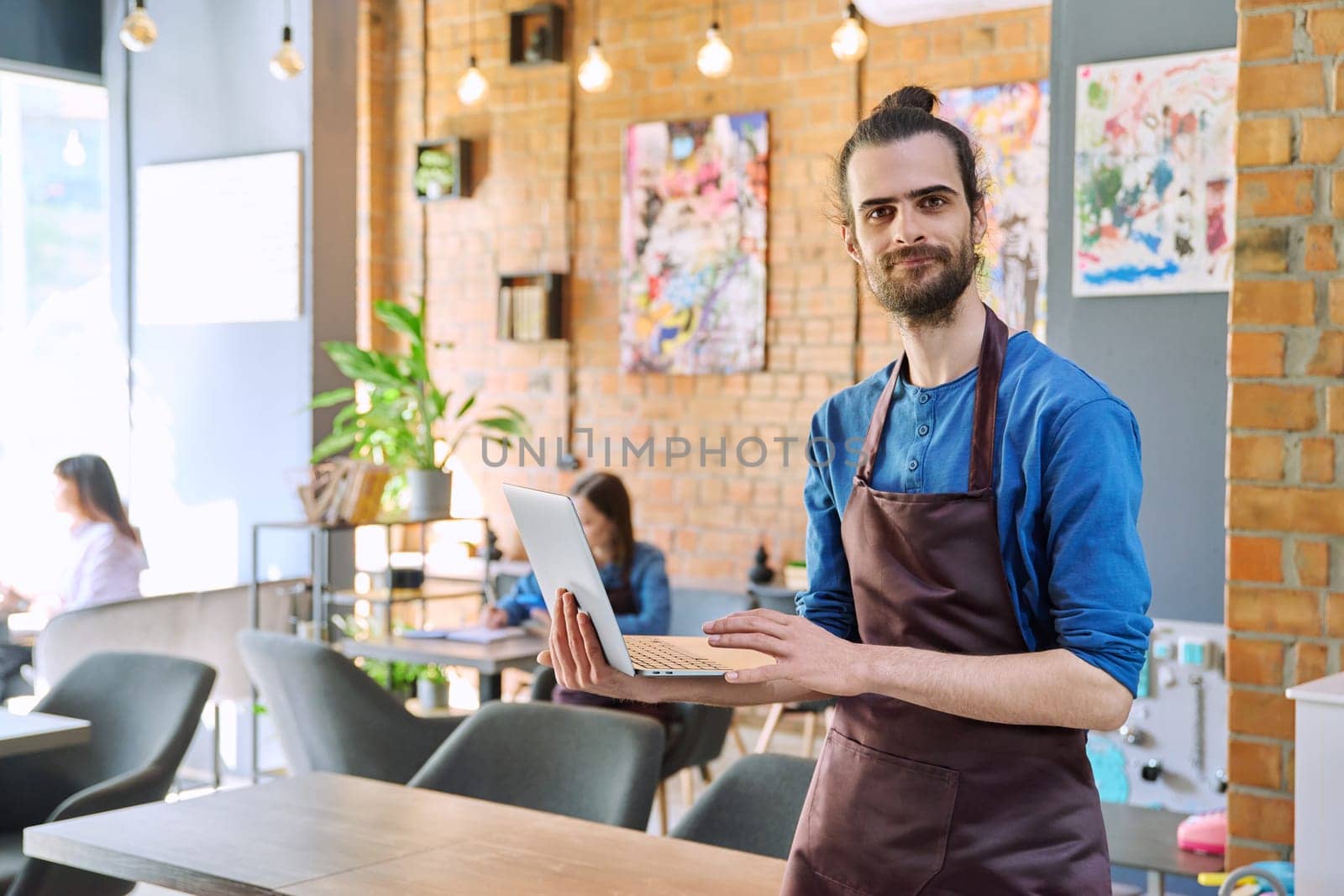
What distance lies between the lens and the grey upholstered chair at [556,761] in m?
2.62

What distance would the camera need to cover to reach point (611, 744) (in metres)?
2.67

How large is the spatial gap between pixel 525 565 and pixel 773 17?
8.56ft

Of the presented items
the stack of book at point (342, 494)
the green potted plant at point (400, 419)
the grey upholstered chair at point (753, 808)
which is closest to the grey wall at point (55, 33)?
the green potted plant at point (400, 419)

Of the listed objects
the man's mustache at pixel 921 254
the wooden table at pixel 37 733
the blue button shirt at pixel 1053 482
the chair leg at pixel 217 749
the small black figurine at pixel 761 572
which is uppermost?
the man's mustache at pixel 921 254

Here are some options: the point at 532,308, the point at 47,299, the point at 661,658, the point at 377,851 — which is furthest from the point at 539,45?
the point at 661,658

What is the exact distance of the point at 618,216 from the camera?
6.36 m

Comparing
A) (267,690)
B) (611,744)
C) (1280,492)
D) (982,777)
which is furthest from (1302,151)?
(267,690)

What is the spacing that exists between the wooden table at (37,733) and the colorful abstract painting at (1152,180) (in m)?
2.47

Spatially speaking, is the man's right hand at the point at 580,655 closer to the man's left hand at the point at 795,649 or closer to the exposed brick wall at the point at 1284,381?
the man's left hand at the point at 795,649

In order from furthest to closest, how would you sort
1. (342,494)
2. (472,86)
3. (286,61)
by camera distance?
1. (472,86)
2. (286,61)
3. (342,494)

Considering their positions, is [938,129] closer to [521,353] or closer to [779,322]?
[779,322]

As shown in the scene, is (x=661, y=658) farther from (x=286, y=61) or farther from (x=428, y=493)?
(x=286, y=61)

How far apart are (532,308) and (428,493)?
1.83m

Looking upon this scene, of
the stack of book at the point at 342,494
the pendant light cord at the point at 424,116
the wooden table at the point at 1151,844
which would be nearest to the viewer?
the wooden table at the point at 1151,844
